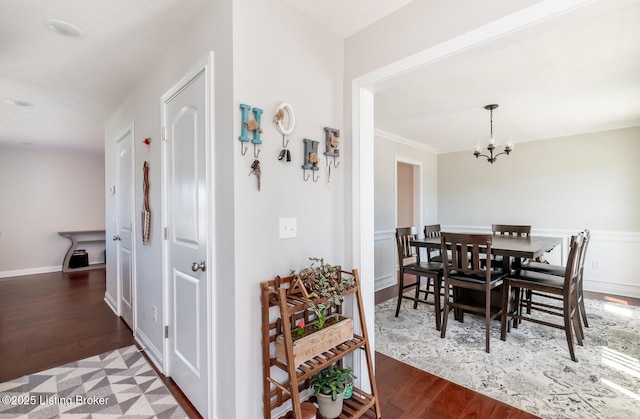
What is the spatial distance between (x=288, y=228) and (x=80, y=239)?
6420mm

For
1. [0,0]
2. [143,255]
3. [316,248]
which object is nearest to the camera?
[0,0]

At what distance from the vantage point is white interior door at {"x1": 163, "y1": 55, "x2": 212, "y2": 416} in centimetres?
167

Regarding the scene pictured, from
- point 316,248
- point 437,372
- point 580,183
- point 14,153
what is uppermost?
point 14,153

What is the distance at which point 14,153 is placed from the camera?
17.5 feet

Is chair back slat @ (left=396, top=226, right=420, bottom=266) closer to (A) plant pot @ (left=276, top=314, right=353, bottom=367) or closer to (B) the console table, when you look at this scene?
(A) plant pot @ (left=276, top=314, right=353, bottom=367)

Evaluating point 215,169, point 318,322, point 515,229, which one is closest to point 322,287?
point 318,322

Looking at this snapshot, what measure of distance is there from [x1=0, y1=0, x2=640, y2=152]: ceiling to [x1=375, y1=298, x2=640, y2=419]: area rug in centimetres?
210

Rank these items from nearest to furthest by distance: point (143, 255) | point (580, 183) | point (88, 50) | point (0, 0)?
1. point (0, 0)
2. point (88, 50)
3. point (143, 255)
4. point (580, 183)

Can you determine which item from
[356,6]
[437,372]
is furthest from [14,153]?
[437,372]

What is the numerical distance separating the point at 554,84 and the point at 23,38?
4.23 meters

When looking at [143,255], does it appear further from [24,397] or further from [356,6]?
[356,6]

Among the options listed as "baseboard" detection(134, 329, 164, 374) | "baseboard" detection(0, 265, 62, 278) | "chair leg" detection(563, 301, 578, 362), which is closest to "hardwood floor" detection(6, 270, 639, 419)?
"baseboard" detection(134, 329, 164, 374)

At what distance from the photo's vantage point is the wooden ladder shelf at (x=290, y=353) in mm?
1345

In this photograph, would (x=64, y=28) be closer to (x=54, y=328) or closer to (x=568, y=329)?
(x=54, y=328)
